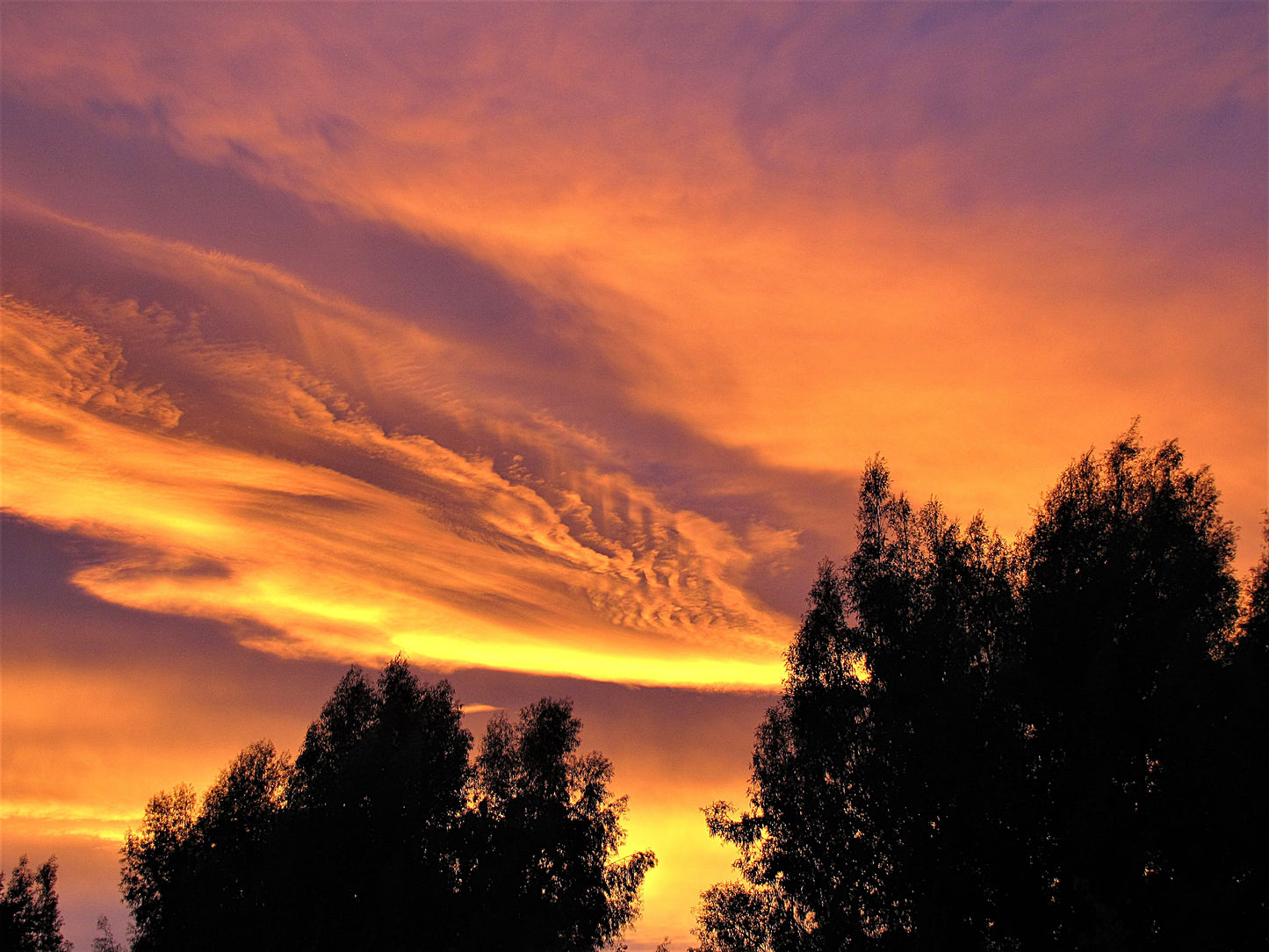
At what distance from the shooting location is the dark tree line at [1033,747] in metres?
25.8

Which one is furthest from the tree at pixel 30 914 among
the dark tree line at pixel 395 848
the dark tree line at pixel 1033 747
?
the dark tree line at pixel 1033 747

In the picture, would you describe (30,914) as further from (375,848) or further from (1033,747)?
(1033,747)

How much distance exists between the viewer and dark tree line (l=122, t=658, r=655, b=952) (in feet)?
147

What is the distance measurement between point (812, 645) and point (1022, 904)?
12.7 metres

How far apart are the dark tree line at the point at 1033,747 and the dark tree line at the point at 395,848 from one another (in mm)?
17630

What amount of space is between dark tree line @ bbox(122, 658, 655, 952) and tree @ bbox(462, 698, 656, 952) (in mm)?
95

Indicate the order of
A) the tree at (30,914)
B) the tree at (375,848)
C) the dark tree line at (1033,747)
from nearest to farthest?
the dark tree line at (1033,747) → the tree at (375,848) → the tree at (30,914)

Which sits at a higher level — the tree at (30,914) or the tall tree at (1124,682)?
the tall tree at (1124,682)

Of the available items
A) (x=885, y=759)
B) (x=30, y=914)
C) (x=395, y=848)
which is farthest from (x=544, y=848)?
(x=30, y=914)

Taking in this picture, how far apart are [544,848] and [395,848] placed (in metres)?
9.53

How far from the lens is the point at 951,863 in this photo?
96.1 ft

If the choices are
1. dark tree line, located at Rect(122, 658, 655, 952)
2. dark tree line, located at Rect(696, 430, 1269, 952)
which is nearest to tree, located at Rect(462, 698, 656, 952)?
dark tree line, located at Rect(122, 658, 655, 952)

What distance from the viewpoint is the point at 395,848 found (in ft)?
150

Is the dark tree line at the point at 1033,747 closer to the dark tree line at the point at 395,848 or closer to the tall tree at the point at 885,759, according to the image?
the tall tree at the point at 885,759
